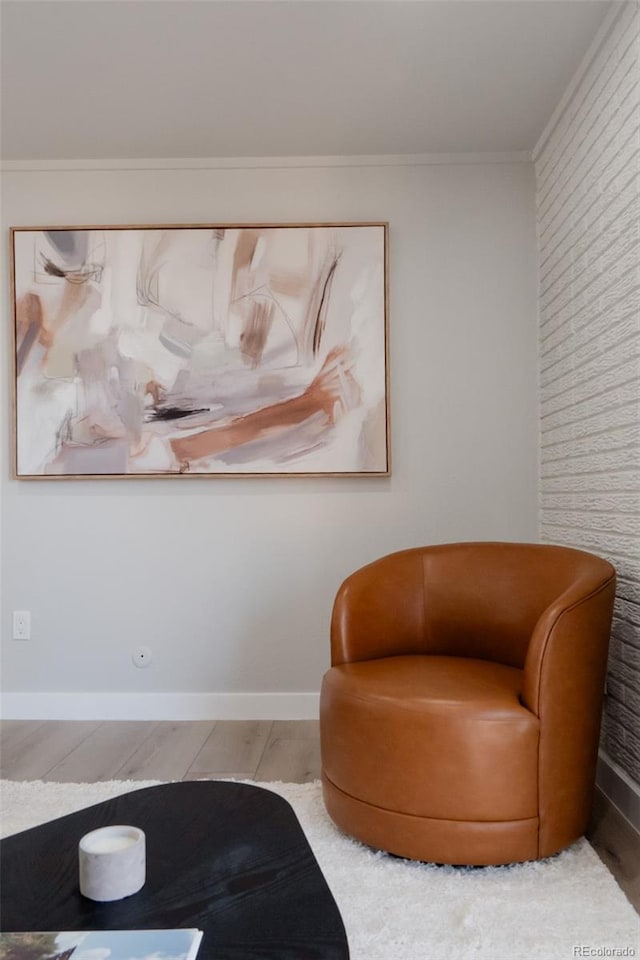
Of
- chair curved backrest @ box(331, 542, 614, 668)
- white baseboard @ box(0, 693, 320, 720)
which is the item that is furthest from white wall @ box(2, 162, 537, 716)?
chair curved backrest @ box(331, 542, 614, 668)

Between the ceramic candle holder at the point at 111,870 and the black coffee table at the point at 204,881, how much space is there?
0.01 m

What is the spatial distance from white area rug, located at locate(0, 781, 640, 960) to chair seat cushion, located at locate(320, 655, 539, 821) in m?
0.14

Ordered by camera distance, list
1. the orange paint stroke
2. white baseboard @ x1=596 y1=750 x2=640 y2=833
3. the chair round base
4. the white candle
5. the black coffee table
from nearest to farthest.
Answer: the black coffee table, the white candle, the chair round base, white baseboard @ x1=596 y1=750 x2=640 y2=833, the orange paint stroke

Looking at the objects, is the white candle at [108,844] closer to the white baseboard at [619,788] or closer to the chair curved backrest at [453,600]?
the chair curved backrest at [453,600]

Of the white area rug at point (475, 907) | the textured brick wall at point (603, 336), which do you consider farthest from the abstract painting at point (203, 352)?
the white area rug at point (475, 907)

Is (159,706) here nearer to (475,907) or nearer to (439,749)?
(439,749)

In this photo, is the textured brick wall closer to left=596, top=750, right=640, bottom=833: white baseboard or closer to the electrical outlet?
left=596, top=750, right=640, bottom=833: white baseboard

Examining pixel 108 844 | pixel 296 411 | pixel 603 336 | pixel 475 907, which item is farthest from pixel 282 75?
pixel 475 907

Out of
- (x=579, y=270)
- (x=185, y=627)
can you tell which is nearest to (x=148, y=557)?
(x=185, y=627)

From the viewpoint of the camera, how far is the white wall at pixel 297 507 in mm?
3229

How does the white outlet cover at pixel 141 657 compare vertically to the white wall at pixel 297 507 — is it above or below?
below

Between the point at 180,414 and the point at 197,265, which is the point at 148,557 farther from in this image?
the point at 197,265

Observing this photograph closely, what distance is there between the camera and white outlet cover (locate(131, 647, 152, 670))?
128 inches

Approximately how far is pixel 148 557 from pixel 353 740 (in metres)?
1.58
